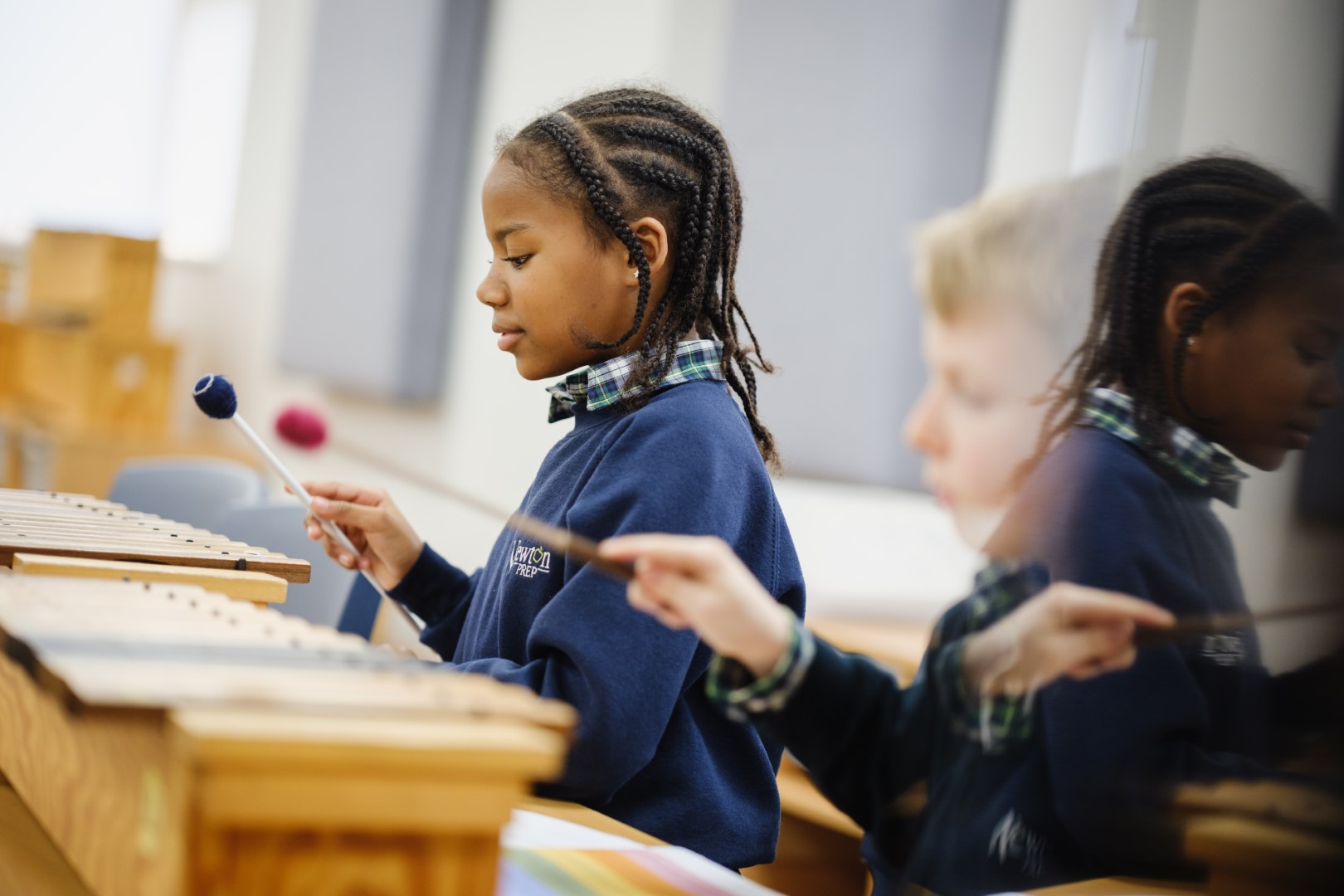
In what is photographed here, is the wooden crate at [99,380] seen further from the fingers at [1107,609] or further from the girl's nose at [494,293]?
the fingers at [1107,609]

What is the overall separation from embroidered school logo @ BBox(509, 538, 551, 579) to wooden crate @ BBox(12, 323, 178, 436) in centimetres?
380

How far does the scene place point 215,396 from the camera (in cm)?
139

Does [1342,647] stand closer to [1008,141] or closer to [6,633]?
[6,633]

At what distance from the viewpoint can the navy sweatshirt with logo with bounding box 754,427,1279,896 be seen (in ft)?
2.95

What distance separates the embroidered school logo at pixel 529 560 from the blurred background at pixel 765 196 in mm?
346

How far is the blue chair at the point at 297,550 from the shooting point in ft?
6.32

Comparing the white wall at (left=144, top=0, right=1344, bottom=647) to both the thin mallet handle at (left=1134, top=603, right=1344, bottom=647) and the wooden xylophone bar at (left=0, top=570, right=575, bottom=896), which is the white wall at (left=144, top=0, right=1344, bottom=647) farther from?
the wooden xylophone bar at (left=0, top=570, right=575, bottom=896)

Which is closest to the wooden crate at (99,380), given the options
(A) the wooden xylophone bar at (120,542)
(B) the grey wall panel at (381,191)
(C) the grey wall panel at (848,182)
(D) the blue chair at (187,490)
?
(B) the grey wall panel at (381,191)

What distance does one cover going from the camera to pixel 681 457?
3.93 ft

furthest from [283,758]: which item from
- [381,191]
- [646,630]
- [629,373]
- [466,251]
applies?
[381,191]

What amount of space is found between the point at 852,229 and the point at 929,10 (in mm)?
413

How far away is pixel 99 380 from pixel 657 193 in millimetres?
3963

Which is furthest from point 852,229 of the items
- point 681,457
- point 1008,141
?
point 681,457

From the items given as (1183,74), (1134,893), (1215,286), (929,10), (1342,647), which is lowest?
(1134,893)
